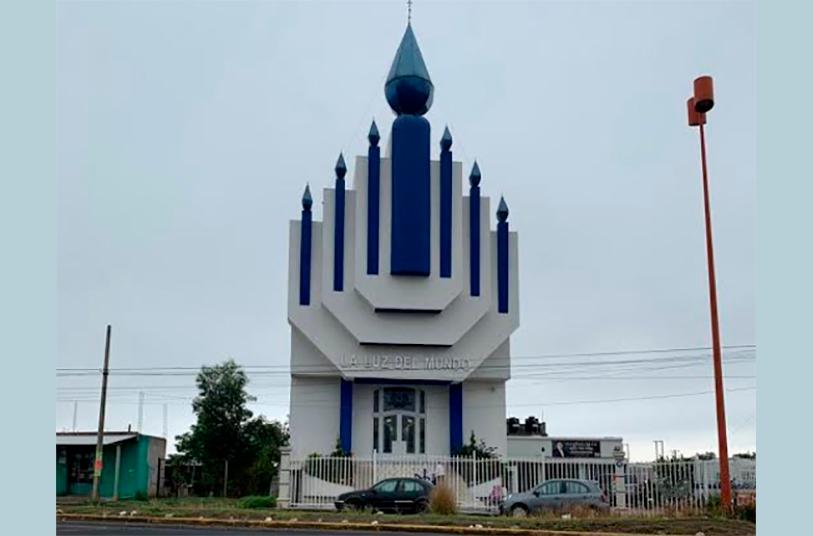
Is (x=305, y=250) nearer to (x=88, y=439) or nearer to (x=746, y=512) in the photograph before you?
(x=88, y=439)

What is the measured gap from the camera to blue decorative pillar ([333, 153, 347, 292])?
3772cm

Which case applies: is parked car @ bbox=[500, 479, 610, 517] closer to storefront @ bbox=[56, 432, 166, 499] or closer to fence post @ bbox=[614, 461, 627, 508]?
fence post @ bbox=[614, 461, 627, 508]

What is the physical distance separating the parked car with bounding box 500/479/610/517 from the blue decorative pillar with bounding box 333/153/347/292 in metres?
14.9

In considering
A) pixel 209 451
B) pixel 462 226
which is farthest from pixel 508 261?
pixel 209 451

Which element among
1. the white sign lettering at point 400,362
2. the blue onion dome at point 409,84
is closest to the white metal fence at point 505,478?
the white sign lettering at point 400,362

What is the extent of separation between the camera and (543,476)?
30.2m

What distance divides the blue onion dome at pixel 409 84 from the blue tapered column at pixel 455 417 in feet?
39.7

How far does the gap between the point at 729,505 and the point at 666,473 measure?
19.4 ft

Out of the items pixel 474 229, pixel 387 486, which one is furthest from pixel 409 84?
pixel 387 486

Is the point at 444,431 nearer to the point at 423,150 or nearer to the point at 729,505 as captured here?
the point at 423,150

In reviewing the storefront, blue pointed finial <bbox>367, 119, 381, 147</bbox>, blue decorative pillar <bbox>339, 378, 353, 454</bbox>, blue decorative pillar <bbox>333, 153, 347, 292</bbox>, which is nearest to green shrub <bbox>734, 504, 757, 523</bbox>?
blue decorative pillar <bbox>339, 378, 353, 454</bbox>

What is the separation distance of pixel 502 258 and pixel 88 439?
74.8 ft

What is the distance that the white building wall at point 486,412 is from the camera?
39.0 metres

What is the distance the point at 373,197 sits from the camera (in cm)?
3784
